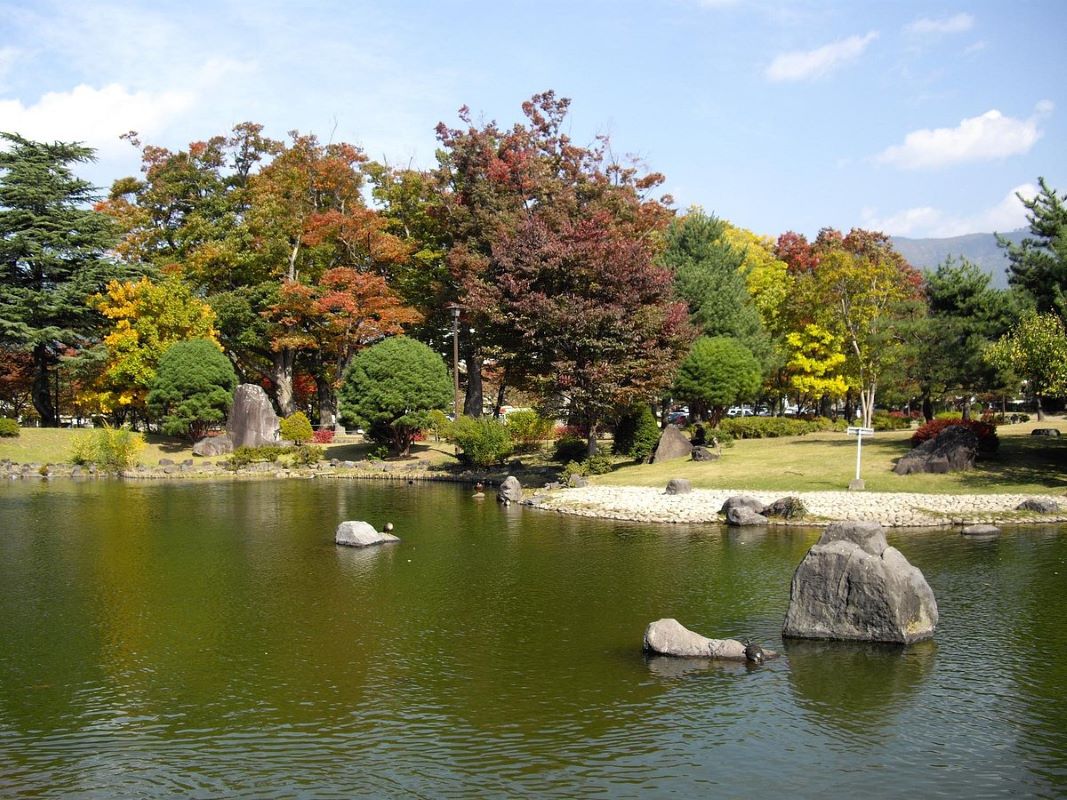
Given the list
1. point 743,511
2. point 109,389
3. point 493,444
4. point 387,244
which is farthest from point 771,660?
point 109,389

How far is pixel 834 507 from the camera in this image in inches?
966

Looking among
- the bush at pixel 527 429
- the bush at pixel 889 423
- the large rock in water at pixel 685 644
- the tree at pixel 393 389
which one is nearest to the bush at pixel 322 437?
the tree at pixel 393 389

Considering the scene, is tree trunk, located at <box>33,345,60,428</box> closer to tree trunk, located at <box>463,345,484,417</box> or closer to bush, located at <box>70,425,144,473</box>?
bush, located at <box>70,425,144,473</box>

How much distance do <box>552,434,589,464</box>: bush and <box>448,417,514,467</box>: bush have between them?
227cm

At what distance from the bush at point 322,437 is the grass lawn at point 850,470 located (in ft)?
65.5

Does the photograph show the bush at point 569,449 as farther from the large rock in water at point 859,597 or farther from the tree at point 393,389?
the large rock in water at point 859,597

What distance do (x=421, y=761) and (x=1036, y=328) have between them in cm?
2370

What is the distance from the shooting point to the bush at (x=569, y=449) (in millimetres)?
39394

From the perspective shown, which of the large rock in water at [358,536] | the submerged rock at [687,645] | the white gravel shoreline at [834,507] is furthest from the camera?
the white gravel shoreline at [834,507]

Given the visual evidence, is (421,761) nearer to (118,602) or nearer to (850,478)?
(118,602)

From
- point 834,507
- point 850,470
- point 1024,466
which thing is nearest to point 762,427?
point 850,470

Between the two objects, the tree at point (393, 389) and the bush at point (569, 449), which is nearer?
the bush at point (569, 449)

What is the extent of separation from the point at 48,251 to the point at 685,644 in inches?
1938

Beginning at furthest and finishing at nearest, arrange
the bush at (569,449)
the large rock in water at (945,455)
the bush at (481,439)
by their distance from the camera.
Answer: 1. the bush at (569,449)
2. the bush at (481,439)
3. the large rock in water at (945,455)
